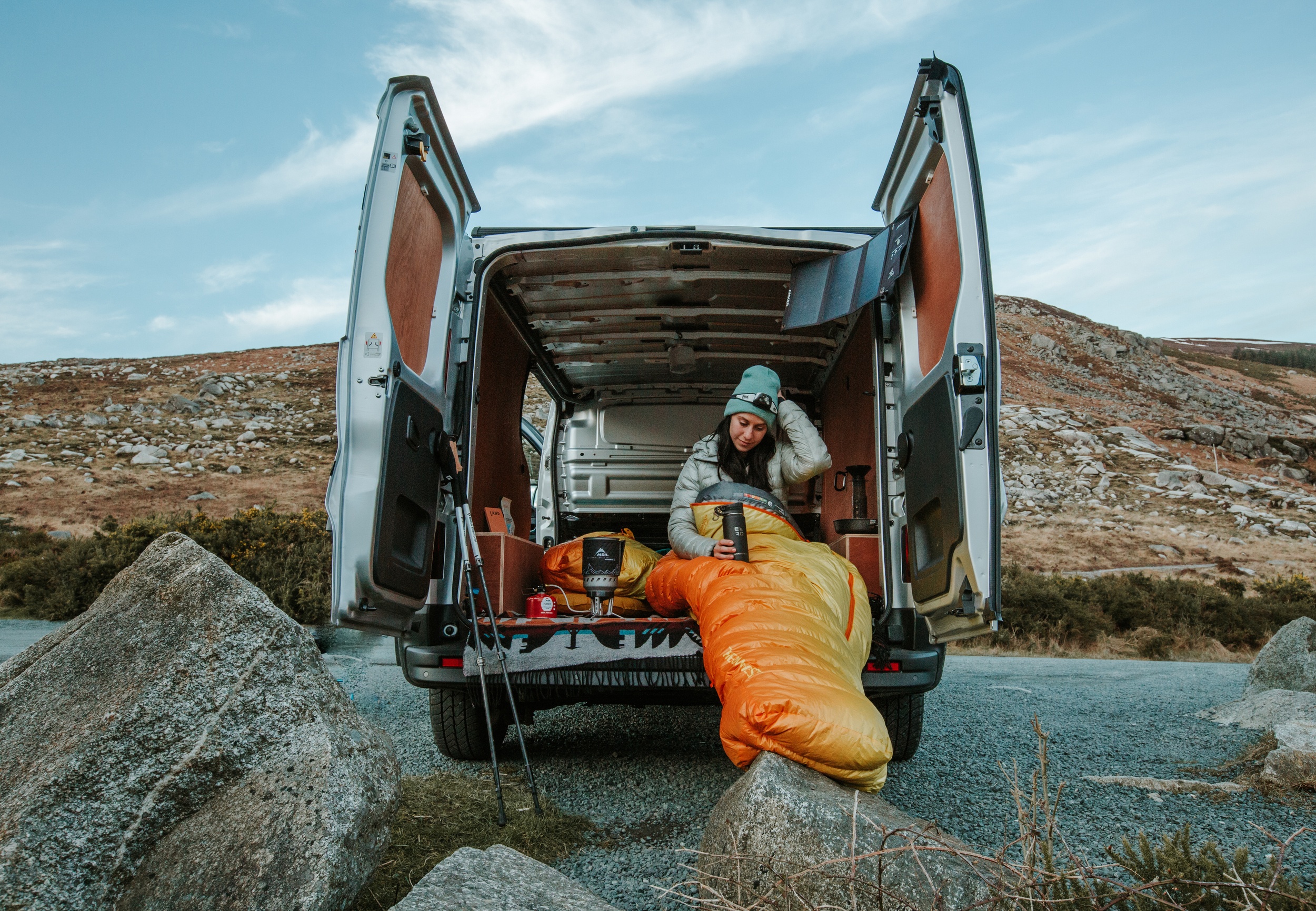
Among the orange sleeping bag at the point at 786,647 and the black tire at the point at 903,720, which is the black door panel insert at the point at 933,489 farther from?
the black tire at the point at 903,720

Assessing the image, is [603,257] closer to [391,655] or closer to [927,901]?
[927,901]

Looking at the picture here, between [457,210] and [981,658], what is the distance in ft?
24.2

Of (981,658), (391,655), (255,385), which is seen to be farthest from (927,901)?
(255,385)

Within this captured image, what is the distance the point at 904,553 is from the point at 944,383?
79cm

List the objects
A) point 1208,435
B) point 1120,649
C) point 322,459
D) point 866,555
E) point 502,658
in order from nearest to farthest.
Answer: point 502,658 < point 866,555 < point 1120,649 < point 322,459 < point 1208,435

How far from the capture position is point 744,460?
3992 mm

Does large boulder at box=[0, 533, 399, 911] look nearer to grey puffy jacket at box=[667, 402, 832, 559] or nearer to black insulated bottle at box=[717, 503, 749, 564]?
black insulated bottle at box=[717, 503, 749, 564]

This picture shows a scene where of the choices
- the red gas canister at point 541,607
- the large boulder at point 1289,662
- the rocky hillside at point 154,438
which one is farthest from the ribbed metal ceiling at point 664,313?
the rocky hillside at point 154,438

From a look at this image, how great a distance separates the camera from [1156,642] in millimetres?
9734

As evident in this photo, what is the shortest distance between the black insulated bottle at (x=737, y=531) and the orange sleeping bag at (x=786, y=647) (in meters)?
0.06

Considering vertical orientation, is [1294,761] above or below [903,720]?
below

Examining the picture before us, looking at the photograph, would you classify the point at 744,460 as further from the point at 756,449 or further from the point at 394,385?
the point at 394,385

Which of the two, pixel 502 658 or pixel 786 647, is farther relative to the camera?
pixel 502 658

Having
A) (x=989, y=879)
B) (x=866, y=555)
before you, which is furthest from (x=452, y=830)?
(x=866, y=555)
